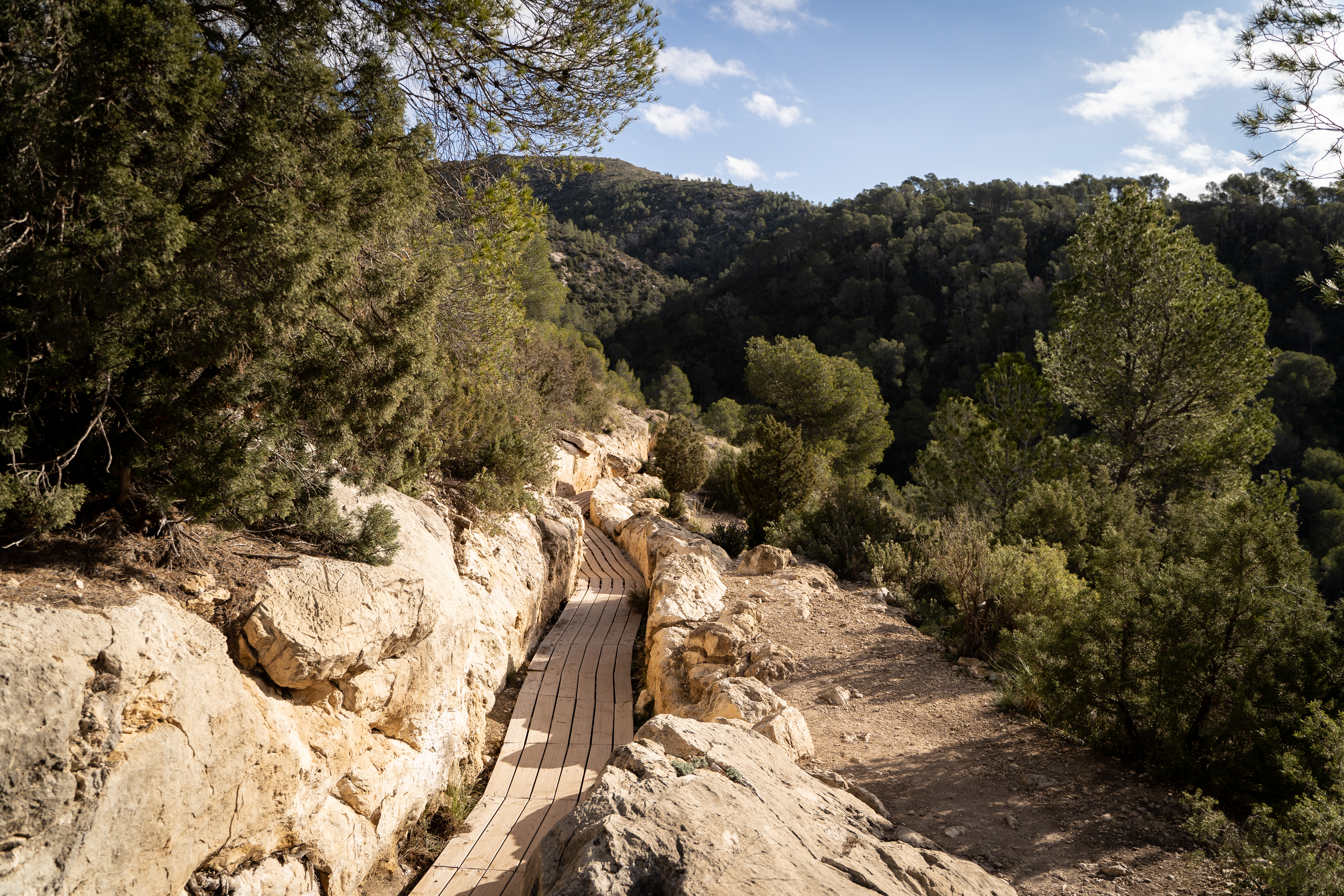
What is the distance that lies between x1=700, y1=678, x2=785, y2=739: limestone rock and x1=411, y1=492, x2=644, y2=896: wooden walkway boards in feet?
3.15

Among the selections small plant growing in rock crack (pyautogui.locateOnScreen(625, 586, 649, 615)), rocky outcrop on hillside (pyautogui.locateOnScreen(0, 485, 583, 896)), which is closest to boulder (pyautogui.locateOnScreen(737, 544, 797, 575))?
small plant growing in rock crack (pyautogui.locateOnScreen(625, 586, 649, 615))

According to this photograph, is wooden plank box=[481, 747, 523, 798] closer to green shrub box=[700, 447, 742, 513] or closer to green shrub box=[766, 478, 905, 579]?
green shrub box=[766, 478, 905, 579]

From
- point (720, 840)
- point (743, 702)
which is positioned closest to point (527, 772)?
point (743, 702)

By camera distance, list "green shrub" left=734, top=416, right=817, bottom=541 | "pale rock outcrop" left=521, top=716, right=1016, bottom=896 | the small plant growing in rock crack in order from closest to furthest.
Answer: "pale rock outcrop" left=521, top=716, right=1016, bottom=896 → the small plant growing in rock crack → "green shrub" left=734, top=416, right=817, bottom=541

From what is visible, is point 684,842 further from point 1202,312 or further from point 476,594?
point 1202,312

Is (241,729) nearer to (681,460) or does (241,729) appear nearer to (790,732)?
(790,732)

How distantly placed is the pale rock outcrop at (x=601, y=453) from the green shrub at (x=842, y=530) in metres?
3.91

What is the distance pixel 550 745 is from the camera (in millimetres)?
5047

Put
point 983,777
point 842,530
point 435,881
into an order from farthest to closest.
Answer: point 842,530, point 983,777, point 435,881

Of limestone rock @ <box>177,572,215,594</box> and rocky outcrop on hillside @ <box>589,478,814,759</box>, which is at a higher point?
limestone rock @ <box>177,572,215,594</box>

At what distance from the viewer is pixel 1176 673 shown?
3951mm

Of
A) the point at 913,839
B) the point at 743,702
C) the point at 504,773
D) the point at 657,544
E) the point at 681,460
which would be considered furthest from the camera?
the point at 681,460

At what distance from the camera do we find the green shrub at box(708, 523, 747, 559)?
38.5ft

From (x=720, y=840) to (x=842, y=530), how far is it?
801 cm
